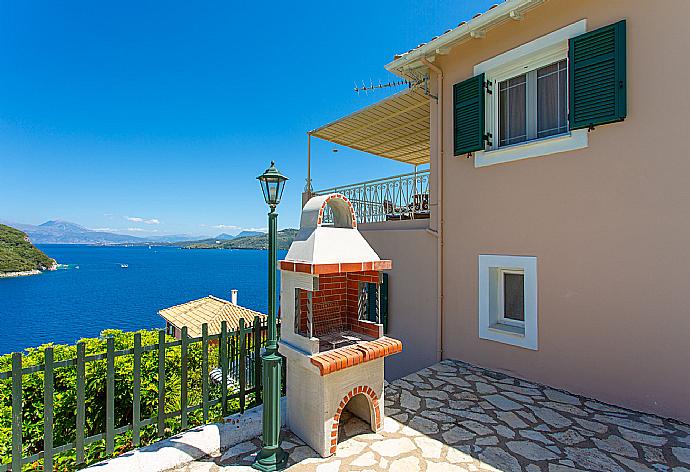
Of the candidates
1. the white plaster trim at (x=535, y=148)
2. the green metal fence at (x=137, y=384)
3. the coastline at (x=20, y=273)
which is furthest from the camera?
the coastline at (x=20, y=273)

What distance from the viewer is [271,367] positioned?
3.57 meters

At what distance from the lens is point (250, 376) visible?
4.70 m

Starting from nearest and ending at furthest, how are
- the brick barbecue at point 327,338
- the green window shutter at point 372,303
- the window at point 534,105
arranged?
the brick barbecue at point 327,338, the window at point 534,105, the green window shutter at point 372,303

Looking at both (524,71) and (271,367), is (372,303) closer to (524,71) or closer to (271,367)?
(271,367)

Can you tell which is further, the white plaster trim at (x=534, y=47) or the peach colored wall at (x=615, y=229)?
the white plaster trim at (x=534, y=47)

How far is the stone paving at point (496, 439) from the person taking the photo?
342 cm

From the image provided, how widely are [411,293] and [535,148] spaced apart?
12.6 ft

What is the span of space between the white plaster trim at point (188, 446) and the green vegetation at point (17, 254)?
11961 centimetres

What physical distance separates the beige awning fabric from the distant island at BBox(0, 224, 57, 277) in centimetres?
11678

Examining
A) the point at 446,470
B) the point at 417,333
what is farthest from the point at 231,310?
the point at 446,470

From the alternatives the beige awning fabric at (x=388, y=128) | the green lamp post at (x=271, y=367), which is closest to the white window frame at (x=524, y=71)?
the beige awning fabric at (x=388, y=128)

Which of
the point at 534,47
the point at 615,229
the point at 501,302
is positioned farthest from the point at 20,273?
the point at 615,229

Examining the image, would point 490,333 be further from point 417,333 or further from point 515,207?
point 515,207

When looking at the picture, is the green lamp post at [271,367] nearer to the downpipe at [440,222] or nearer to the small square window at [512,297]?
the downpipe at [440,222]
